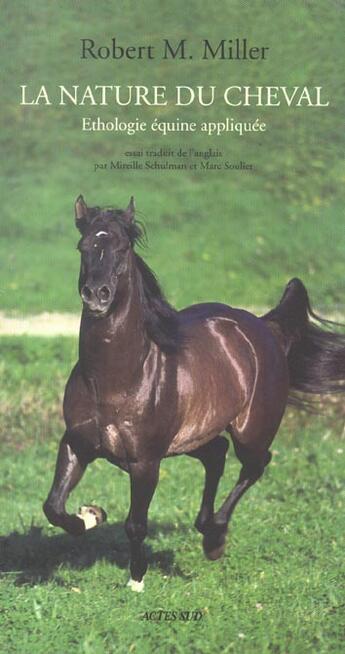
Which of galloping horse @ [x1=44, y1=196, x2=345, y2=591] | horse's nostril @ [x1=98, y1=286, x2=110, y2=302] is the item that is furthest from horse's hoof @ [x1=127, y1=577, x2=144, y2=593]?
horse's nostril @ [x1=98, y1=286, x2=110, y2=302]

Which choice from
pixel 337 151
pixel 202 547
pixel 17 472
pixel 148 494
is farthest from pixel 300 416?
pixel 337 151

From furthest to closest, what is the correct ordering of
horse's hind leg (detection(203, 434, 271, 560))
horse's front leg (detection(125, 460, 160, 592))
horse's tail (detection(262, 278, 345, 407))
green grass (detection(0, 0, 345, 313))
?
green grass (detection(0, 0, 345, 313)) < horse's tail (detection(262, 278, 345, 407)) < horse's hind leg (detection(203, 434, 271, 560)) < horse's front leg (detection(125, 460, 160, 592))

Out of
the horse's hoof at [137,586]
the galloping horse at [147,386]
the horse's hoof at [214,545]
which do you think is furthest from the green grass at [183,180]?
the horse's hoof at [137,586]

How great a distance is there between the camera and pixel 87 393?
5.54 metres

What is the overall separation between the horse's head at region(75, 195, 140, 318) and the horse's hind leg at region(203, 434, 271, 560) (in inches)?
69.8

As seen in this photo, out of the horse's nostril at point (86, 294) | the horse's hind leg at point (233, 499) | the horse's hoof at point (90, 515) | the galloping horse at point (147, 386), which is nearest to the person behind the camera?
the horse's nostril at point (86, 294)

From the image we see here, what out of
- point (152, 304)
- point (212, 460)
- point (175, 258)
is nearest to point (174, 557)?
point (212, 460)

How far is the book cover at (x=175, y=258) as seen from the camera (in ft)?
19.4

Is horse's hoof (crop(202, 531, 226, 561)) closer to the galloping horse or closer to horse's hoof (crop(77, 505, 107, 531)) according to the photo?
the galloping horse

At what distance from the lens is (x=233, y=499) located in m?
6.76

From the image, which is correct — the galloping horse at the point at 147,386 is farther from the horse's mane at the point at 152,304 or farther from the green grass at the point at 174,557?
the green grass at the point at 174,557

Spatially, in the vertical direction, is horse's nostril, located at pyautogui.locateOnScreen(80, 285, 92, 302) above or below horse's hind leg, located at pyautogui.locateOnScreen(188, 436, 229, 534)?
above

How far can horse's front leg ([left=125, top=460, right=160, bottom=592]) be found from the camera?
5.68 m

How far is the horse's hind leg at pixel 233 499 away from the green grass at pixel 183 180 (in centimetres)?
414
